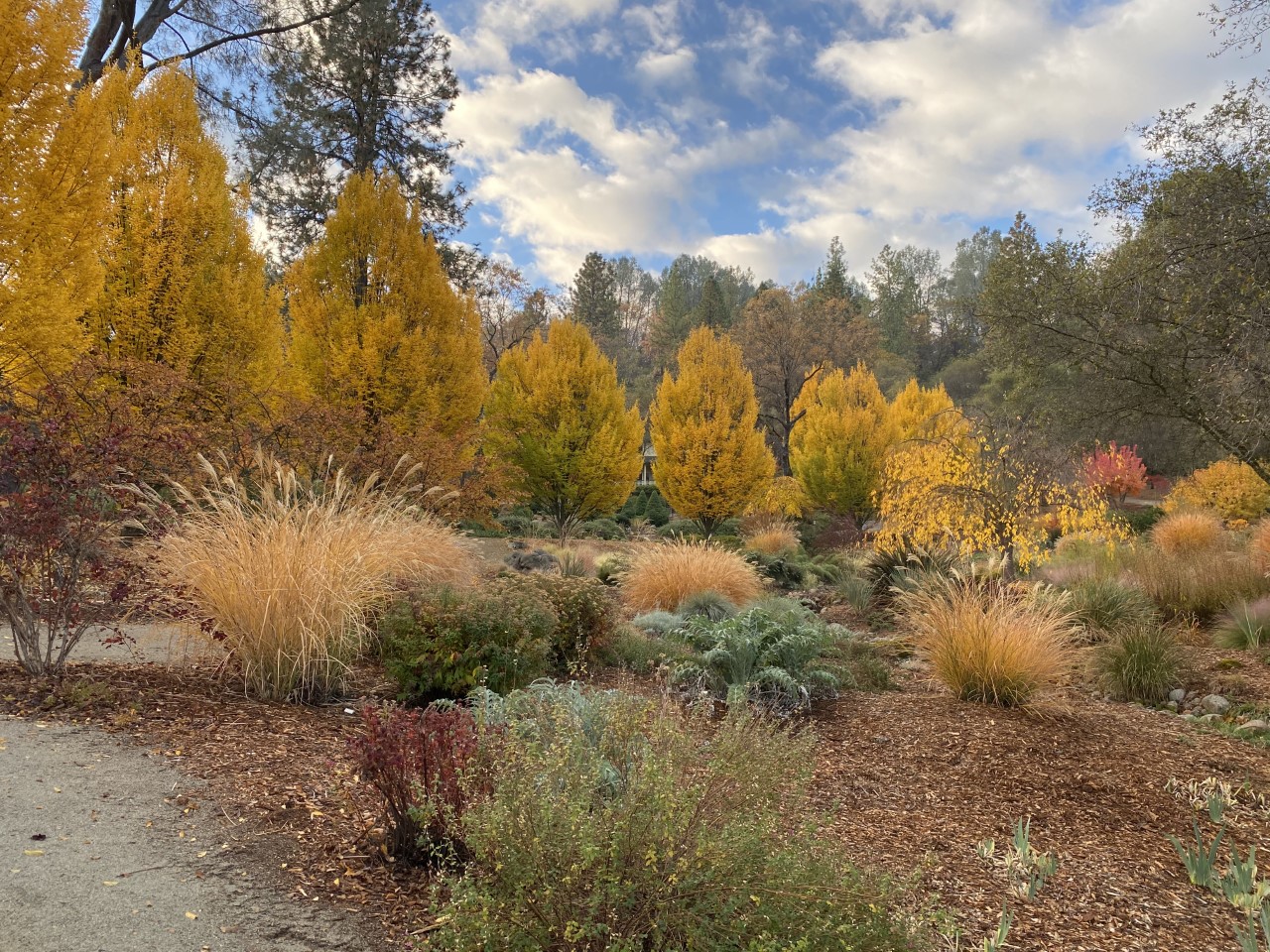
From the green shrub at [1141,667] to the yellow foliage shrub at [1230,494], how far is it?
15.1 metres

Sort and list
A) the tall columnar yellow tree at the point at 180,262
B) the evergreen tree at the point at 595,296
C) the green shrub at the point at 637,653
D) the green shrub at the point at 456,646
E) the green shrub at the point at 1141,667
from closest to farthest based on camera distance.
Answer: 1. the green shrub at the point at 456,646
2. the green shrub at the point at 637,653
3. the green shrub at the point at 1141,667
4. the tall columnar yellow tree at the point at 180,262
5. the evergreen tree at the point at 595,296

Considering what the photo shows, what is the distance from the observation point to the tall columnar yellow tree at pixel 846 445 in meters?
21.5

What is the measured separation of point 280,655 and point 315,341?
8338 mm

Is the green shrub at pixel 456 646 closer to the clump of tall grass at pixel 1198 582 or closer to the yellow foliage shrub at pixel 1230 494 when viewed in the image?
the clump of tall grass at pixel 1198 582

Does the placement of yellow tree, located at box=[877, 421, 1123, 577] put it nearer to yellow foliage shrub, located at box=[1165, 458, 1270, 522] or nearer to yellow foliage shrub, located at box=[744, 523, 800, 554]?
yellow foliage shrub, located at box=[744, 523, 800, 554]

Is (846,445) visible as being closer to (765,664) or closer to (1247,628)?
(1247,628)

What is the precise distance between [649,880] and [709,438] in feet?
52.1

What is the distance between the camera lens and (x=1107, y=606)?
842 cm

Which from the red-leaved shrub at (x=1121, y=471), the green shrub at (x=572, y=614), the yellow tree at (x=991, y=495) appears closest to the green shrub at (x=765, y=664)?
the green shrub at (x=572, y=614)

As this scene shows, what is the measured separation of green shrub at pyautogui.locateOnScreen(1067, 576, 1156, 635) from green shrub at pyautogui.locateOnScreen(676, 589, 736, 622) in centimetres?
373

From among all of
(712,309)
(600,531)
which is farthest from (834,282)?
(600,531)

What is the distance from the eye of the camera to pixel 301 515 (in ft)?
18.1

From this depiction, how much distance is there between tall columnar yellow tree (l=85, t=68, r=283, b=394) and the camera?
359 inches

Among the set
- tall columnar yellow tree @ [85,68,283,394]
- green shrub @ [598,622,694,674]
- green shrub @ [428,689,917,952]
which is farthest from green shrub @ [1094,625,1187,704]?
tall columnar yellow tree @ [85,68,283,394]
